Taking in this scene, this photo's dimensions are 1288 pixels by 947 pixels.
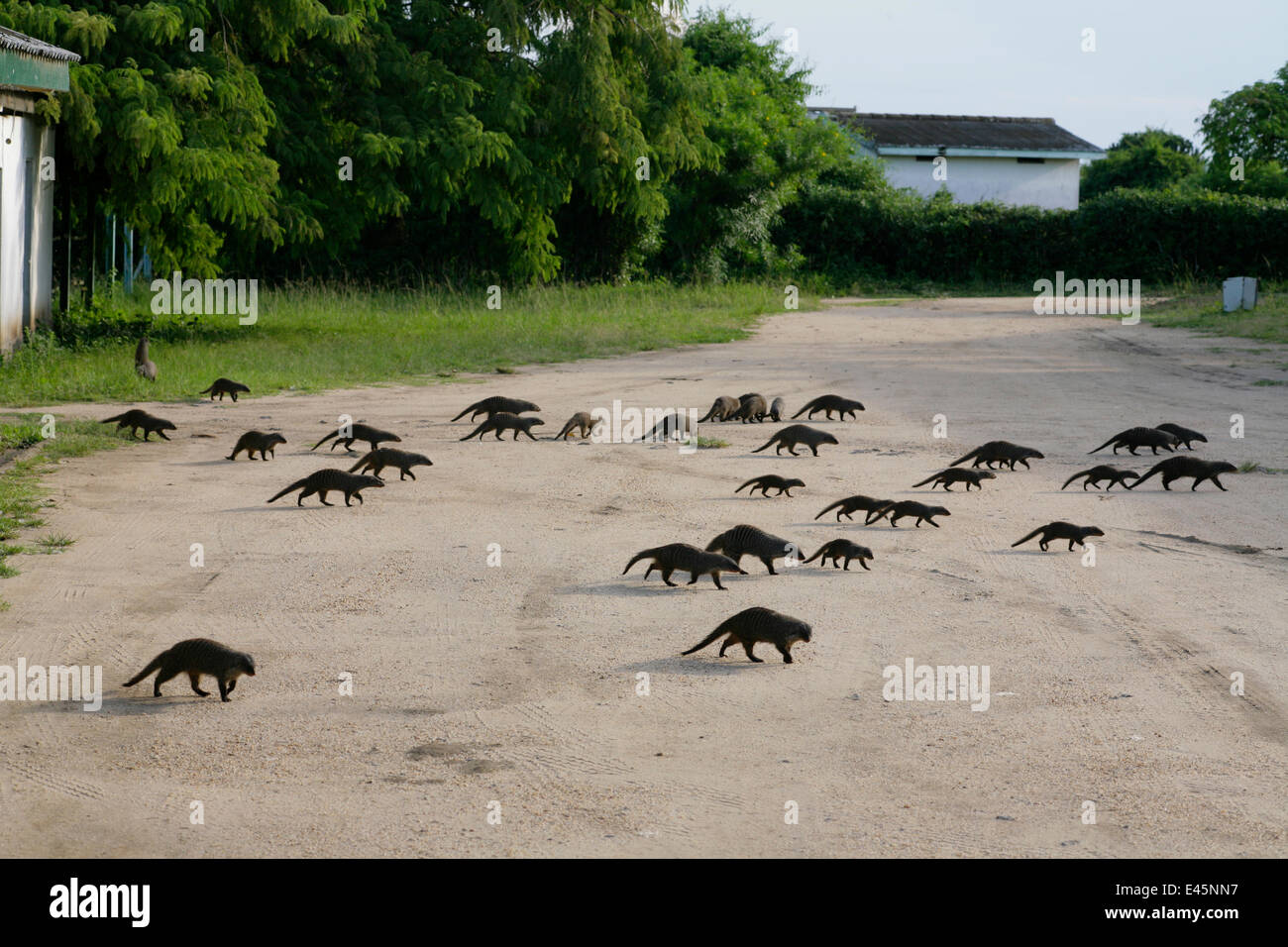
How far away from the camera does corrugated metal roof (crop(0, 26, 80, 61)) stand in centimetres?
1470

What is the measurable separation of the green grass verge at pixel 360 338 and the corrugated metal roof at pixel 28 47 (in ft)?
11.8

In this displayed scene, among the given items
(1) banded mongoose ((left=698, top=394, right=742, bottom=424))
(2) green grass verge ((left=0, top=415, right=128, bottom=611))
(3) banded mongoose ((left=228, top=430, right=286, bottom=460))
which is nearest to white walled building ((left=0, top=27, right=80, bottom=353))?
(2) green grass verge ((left=0, top=415, right=128, bottom=611))

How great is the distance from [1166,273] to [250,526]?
119 feet

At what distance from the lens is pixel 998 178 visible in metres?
56.0

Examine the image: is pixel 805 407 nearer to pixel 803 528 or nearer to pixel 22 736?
pixel 803 528

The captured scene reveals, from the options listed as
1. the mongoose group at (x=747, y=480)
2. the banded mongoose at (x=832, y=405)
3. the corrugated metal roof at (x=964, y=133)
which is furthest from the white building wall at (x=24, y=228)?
the corrugated metal roof at (x=964, y=133)

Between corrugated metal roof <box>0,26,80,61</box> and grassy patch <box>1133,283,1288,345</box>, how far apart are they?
57.5 feet

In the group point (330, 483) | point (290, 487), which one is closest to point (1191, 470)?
point (330, 483)

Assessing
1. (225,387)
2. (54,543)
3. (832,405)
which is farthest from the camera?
(225,387)

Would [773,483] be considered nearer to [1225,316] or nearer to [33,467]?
[33,467]

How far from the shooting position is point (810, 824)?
14.2ft

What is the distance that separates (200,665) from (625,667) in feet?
5.84
